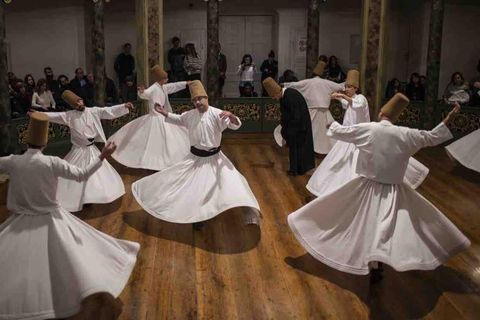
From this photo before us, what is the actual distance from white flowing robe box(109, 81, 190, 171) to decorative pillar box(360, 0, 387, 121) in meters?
4.55

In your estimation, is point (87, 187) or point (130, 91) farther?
point (130, 91)

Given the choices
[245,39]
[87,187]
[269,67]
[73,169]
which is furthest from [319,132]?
[73,169]

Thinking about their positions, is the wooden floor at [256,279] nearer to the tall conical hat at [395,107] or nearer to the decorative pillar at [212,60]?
the tall conical hat at [395,107]

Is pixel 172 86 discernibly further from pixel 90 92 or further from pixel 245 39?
pixel 245 39

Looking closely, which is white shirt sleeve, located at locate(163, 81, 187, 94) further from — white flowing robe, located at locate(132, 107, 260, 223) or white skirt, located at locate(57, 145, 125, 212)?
white flowing robe, located at locate(132, 107, 260, 223)

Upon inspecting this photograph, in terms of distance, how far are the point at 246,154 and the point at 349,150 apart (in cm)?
356

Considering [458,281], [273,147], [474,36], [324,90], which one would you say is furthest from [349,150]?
[474,36]

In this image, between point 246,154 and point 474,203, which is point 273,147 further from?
point 474,203

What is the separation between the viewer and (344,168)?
25.4ft

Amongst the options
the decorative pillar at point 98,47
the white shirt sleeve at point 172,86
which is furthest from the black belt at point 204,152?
the decorative pillar at point 98,47

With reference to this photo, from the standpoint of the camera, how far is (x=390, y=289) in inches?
215

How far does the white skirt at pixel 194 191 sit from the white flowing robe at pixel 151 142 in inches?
93.6

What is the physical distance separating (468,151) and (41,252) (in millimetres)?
6977

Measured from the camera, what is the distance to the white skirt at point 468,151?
30.4 ft
